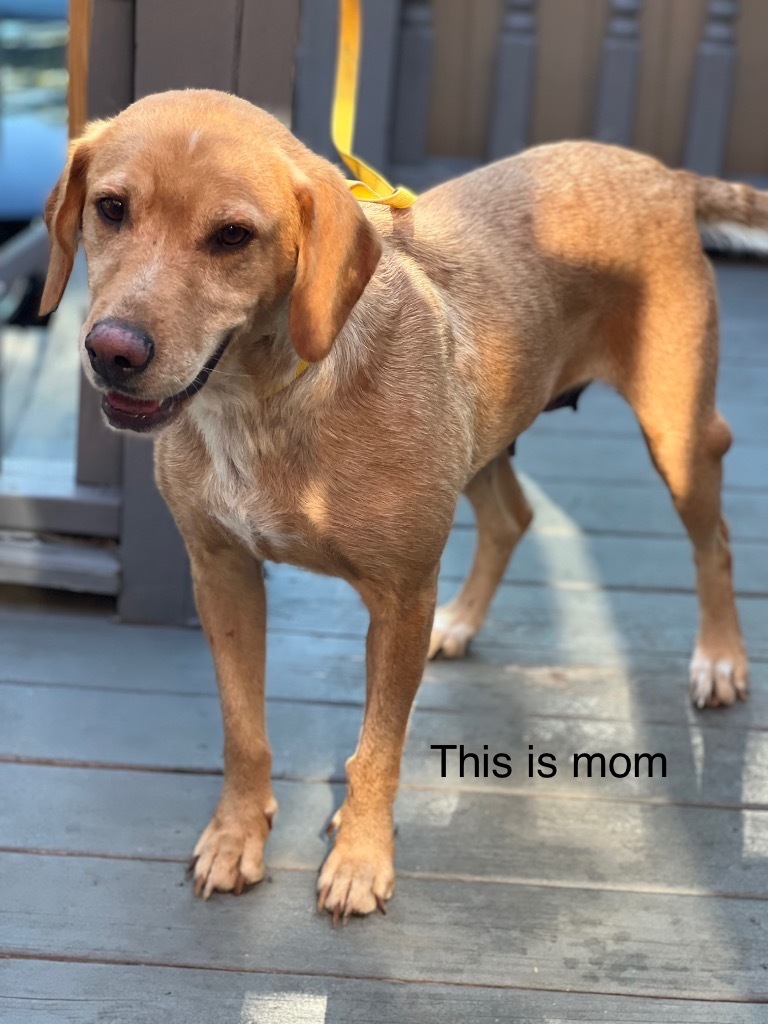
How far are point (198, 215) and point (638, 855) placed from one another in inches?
56.3

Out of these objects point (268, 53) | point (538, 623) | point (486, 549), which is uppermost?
point (268, 53)

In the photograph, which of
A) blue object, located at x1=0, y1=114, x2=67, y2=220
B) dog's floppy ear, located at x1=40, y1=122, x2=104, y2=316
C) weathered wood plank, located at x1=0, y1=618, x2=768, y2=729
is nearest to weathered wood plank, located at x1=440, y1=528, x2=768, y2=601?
weathered wood plank, located at x1=0, y1=618, x2=768, y2=729

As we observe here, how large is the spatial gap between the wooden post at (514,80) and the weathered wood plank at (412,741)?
12.1 ft

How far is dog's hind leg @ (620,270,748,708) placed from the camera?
2529mm

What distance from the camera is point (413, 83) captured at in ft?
18.7

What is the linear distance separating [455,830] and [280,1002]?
21.4 inches

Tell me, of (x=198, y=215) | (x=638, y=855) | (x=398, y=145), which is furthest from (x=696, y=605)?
(x=398, y=145)

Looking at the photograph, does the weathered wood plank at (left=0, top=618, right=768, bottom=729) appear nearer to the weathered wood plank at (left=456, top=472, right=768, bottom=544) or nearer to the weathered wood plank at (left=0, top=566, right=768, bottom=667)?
the weathered wood plank at (left=0, top=566, right=768, bottom=667)

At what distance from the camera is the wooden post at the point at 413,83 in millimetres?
5633

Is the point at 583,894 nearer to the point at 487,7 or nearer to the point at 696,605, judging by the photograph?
the point at 696,605

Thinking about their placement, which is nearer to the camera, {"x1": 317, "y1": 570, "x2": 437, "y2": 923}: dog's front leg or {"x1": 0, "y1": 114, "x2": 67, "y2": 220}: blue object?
{"x1": 317, "y1": 570, "x2": 437, "y2": 923}: dog's front leg

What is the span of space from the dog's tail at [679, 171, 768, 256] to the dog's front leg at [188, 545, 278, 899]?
1217mm

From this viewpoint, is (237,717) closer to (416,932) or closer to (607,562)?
(416,932)

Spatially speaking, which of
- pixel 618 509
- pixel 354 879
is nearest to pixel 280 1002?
pixel 354 879
